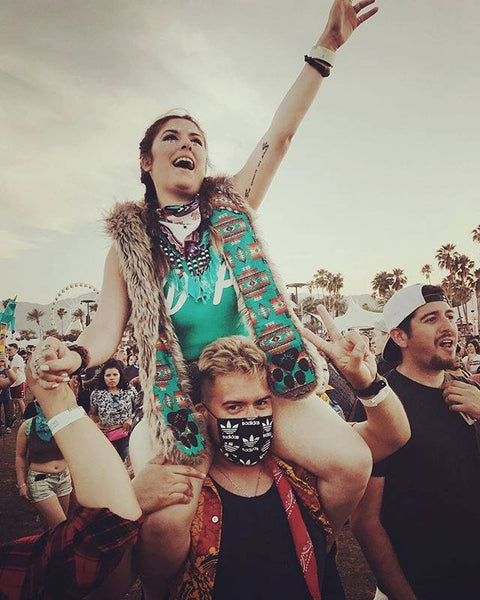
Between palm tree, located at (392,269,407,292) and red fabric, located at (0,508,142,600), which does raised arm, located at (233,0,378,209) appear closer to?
red fabric, located at (0,508,142,600)

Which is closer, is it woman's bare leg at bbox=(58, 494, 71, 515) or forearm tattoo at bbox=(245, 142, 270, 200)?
forearm tattoo at bbox=(245, 142, 270, 200)

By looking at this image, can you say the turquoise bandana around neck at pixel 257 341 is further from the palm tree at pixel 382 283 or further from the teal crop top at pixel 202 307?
the palm tree at pixel 382 283

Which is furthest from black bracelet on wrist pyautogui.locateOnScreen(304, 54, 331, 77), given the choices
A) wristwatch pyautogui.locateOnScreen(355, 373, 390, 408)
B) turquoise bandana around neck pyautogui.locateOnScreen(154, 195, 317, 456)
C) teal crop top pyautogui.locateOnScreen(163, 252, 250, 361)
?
wristwatch pyautogui.locateOnScreen(355, 373, 390, 408)

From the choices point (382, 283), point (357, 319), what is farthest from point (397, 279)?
point (357, 319)

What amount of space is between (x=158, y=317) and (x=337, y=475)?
1.20 metres

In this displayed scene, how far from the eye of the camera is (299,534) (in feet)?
7.13

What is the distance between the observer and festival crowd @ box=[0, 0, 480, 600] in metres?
1.78

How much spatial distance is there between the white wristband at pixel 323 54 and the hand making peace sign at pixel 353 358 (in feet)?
5.17

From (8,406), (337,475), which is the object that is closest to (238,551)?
(337,475)

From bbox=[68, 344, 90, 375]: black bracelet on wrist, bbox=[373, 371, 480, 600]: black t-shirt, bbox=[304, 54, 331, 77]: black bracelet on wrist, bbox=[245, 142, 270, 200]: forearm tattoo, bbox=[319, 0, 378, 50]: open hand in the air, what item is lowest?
bbox=[373, 371, 480, 600]: black t-shirt

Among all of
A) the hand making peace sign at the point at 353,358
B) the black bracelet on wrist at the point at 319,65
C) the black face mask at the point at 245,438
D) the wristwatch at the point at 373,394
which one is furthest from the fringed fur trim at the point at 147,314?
the black bracelet on wrist at the point at 319,65

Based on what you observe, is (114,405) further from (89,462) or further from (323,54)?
(323,54)

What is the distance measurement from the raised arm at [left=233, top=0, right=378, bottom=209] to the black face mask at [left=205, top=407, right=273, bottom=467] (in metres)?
1.31

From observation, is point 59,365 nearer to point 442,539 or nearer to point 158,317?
point 158,317
